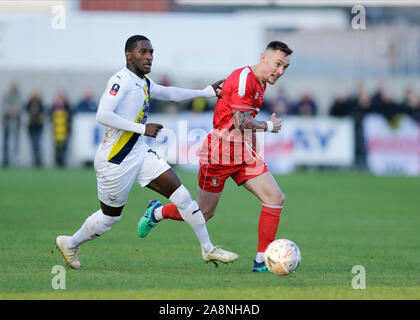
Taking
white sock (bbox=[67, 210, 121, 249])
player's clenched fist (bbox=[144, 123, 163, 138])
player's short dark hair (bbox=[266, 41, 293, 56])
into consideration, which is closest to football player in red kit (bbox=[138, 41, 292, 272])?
player's short dark hair (bbox=[266, 41, 293, 56])

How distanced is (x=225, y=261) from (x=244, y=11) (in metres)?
33.3

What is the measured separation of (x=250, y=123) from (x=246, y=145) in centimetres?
41

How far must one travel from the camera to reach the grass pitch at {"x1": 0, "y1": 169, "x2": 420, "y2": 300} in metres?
7.41

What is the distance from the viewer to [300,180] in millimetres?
22188

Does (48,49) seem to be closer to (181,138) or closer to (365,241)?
(181,138)

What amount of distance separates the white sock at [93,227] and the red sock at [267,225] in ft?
4.86

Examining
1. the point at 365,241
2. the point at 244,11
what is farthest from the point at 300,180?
the point at 244,11

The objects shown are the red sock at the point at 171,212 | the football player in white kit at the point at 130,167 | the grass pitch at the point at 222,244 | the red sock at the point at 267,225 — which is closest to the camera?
the grass pitch at the point at 222,244

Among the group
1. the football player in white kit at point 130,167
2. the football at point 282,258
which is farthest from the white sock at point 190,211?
the football at point 282,258

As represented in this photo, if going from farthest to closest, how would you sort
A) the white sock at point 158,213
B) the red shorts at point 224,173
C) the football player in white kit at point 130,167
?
the white sock at point 158,213, the red shorts at point 224,173, the football player in white kit at point 130,167

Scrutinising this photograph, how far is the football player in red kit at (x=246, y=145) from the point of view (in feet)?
29.0

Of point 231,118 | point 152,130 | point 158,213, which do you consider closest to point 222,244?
point 158,213

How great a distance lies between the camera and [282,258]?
813 centimetres

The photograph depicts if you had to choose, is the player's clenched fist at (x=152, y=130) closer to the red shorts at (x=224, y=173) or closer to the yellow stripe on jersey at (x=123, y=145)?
the yellow stripe on jersey at (x=123, y=145)
